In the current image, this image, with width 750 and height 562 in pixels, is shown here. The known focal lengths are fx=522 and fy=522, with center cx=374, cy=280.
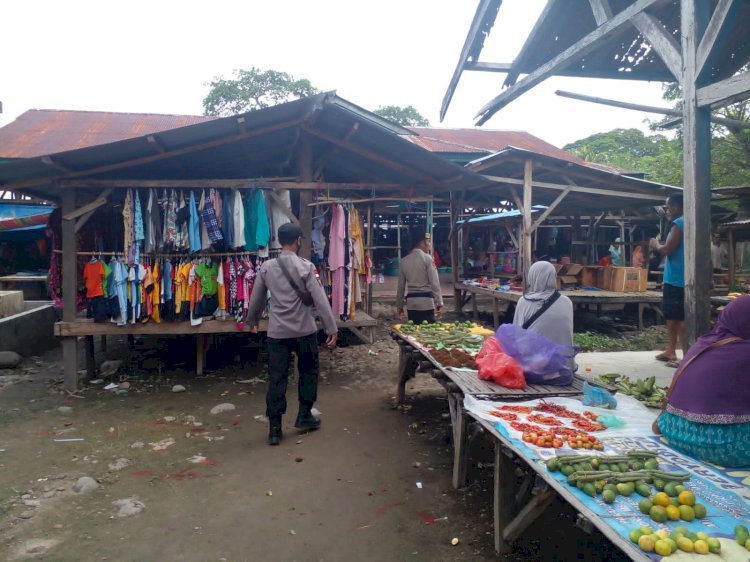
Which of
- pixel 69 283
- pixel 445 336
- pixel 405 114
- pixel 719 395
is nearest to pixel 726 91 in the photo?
pixel 719 395

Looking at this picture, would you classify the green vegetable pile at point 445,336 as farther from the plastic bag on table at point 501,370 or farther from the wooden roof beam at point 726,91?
the wooden roof beam at point 726,91

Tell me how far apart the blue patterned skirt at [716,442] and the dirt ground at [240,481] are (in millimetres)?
806

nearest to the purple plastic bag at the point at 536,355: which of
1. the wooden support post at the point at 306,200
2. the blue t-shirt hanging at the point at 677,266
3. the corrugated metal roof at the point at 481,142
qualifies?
the blue t-shirt hanging at the point at 677,266

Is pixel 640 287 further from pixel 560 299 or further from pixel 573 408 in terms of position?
pixel 573 408

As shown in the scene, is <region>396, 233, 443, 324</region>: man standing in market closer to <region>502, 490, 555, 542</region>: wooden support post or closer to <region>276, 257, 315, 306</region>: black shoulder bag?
<region>276, 257, 315, 306</region>: black shoulder bag

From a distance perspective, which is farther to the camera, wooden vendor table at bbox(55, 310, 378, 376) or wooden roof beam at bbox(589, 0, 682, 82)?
wooden vendor table at bbox(55, 310, 378, 376)

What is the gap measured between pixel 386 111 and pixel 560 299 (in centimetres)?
2522

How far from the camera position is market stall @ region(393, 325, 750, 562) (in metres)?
2.18

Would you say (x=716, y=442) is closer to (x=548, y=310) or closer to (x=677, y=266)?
(x=548, y=310)

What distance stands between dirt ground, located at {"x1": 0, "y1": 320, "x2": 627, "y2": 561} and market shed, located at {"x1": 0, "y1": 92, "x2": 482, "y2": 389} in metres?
1.27

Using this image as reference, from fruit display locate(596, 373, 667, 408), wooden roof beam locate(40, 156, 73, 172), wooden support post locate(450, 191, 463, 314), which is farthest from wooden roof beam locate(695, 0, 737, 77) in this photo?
wooden support post locate(450, 191, 463, 314)

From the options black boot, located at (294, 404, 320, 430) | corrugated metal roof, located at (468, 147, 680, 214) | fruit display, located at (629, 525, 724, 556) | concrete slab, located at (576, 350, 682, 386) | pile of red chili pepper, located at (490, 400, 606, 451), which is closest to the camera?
fruit display, located at (629, 525, 724, 556)

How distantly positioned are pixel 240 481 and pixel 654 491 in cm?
305

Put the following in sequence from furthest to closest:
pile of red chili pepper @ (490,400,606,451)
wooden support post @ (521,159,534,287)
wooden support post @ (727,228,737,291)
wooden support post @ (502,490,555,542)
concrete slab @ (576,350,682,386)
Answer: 1. wooden support post @ (727,228,737,291)
2. wooden support post @ (521,159,534,287)
3. concrete slab @ (576,350,682,386)
4. pile of red chili pepper @ (490,400,606,451)
5. wooden support post @ (502,490,555,542)
